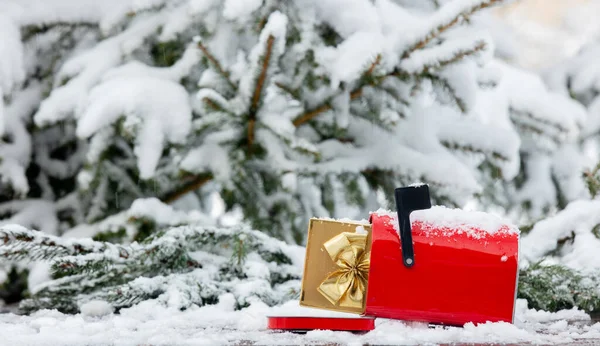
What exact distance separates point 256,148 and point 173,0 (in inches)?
17.6

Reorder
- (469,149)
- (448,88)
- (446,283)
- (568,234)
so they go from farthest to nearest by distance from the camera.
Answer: (469,149) < (448,88) < (568,234) < (446,283)

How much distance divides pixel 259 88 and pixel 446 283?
0.62m

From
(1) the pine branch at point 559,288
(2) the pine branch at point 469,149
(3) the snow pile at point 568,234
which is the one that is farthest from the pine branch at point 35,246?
(2) the pine branch at point 469,149

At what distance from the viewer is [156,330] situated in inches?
32.2

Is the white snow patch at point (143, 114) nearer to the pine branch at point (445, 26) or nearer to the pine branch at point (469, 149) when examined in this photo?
the pine branch at point (445, 26)

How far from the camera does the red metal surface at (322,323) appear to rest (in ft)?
2.64

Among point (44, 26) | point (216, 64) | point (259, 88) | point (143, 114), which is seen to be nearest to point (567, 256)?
point (259, 88)

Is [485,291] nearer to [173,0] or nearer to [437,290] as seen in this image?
[437,290]

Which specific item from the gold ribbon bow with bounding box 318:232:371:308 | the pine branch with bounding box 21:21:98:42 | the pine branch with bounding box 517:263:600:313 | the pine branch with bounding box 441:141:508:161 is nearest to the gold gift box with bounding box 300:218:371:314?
the gold ribbon bow with bounding box 318:232:371:308

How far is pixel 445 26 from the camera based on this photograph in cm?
122

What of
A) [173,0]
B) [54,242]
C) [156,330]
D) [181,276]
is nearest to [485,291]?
[156,330]

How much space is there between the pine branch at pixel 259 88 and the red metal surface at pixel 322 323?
56 cm

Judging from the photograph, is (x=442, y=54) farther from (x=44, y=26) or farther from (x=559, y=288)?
(x=44, y=26)

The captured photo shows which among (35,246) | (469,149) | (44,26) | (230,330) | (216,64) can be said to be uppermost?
(44,26)
